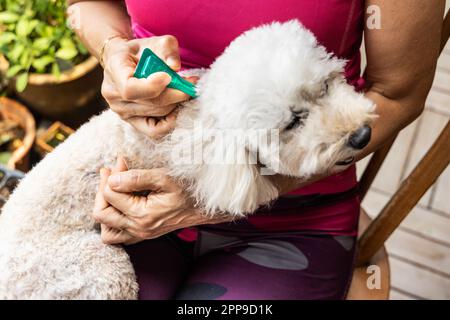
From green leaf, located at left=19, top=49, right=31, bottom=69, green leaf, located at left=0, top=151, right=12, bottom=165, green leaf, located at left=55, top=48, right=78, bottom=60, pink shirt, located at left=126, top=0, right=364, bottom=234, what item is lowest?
green leaf, located at left=0, top=151, right=12, bottom=165

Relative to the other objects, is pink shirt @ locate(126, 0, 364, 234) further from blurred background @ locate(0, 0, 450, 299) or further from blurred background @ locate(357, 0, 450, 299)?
blurred background @ locate(357, 0, 450, 299)

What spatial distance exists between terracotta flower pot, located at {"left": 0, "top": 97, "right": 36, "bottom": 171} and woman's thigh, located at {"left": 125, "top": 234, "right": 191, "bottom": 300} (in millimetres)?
568

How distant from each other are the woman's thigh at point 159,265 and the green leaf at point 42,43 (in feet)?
2.26

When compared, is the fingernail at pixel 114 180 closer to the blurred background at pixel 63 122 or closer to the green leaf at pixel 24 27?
the blurred background at pixel 63 122

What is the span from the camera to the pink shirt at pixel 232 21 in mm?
733

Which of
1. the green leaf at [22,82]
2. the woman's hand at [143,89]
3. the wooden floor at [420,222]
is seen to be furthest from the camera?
the wooden floor at [420,222]

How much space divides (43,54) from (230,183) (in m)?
0.86

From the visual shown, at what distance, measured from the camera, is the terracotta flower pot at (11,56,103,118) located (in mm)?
1398

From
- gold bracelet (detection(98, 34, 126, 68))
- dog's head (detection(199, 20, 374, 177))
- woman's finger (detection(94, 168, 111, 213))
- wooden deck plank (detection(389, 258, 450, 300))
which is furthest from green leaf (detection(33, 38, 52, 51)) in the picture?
wooden deck plank (detection(389, 258, 450, 300))

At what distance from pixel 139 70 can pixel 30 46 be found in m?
0.77

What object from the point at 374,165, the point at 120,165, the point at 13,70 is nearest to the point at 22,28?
the point at 13,70

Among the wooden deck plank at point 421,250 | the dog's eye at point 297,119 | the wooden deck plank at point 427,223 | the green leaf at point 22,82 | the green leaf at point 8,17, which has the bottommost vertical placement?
the wooden deck plank at point 421,250

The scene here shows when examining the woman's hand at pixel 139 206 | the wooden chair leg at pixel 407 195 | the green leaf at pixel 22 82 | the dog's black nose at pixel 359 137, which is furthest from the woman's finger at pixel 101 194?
the green leaf at pixel 22 82
